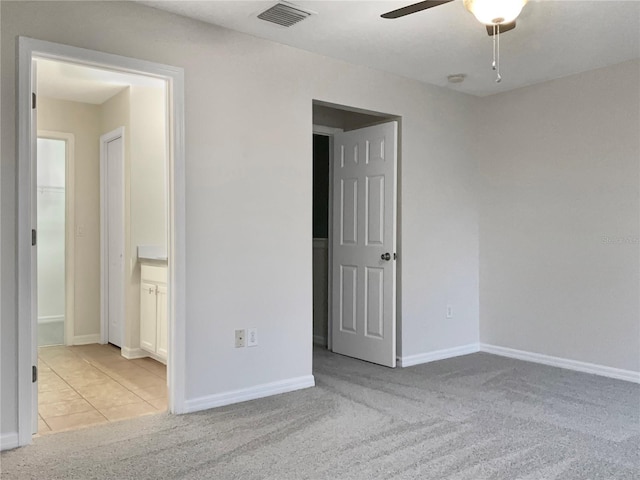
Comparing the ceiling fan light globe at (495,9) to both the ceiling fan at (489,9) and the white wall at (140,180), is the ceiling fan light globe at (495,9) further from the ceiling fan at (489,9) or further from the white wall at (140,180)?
the white wall at (140,180)

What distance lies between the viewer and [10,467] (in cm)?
237

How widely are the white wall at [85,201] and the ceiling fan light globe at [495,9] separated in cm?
423

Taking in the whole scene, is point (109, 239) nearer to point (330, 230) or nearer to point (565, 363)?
point (330, 230)

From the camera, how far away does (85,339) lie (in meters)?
5.26

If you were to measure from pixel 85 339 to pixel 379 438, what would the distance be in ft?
12.0

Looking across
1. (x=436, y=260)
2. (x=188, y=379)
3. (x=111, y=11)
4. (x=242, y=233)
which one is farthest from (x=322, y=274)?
(x=111, y=11)

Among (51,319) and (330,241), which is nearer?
(330,241)

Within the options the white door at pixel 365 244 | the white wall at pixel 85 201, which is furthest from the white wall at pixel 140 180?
the white door at pixel 365 244

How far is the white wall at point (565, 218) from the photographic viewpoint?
395 centimetres

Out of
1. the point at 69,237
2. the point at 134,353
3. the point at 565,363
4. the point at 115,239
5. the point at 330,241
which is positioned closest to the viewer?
the point at 565,363

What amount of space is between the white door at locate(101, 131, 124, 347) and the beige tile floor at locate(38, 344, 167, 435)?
1.15 ft

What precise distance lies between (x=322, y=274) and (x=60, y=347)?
263cm

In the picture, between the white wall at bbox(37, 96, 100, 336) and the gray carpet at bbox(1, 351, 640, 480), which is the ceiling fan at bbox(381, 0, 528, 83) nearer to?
the gray carpet at bbox(1, 351, 640, 480)

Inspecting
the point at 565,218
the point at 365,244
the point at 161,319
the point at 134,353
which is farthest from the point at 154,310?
the point at 565,218
